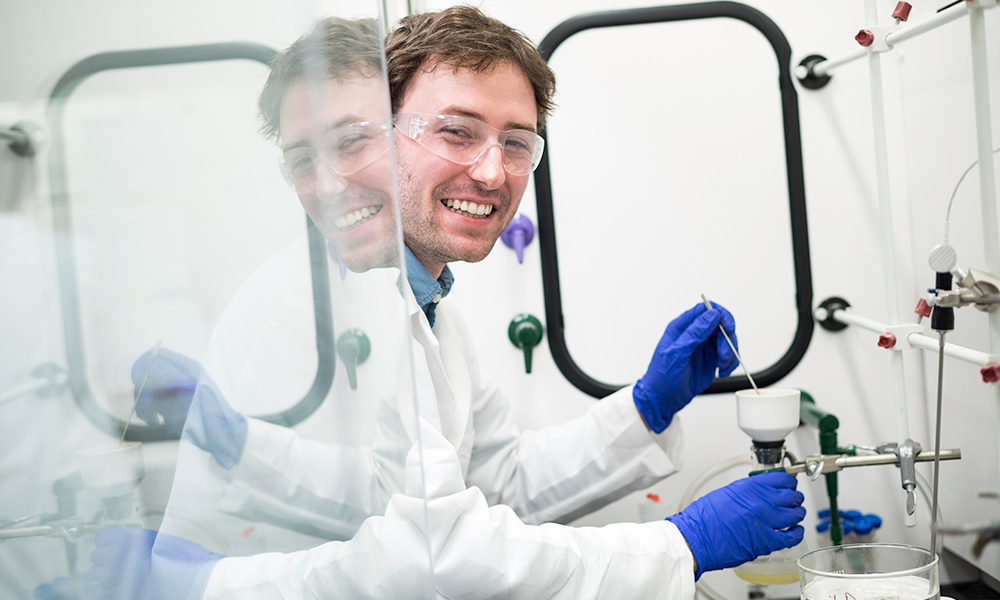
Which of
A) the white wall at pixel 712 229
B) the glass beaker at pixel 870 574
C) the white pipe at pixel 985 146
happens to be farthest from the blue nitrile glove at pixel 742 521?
the white wall at pixel 712 229

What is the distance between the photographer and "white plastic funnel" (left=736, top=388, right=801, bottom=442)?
120 cm

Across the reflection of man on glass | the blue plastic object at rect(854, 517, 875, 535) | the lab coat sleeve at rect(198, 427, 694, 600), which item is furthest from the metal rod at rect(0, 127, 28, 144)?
the blue plastic object at rect(854, 517, 875, 535)

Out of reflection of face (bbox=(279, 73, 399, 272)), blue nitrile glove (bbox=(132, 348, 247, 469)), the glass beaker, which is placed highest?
reflection of face (bbox=(279, 73, 399, 272))

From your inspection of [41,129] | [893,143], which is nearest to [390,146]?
[41,129]

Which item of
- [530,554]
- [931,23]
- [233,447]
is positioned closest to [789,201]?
[931,23]

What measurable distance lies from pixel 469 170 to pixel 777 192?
822 mm

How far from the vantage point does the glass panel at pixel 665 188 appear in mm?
1646

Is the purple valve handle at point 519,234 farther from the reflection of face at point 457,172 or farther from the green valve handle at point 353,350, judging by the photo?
the green valve handle at point 353,350

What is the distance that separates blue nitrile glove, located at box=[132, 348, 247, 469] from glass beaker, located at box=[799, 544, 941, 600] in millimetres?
858

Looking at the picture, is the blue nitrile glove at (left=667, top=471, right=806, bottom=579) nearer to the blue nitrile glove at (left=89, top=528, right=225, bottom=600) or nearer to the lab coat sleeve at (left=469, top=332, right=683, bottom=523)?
the lab coat sleeve at (left=469, top=332, right=683, bottom=523)

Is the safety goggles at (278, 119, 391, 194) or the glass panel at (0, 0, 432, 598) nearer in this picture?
the glass panel at (0, 0, 432, 598)

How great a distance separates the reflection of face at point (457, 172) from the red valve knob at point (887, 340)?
76cm

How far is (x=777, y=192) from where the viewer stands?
5.44 feet

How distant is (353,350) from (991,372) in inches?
35.9
